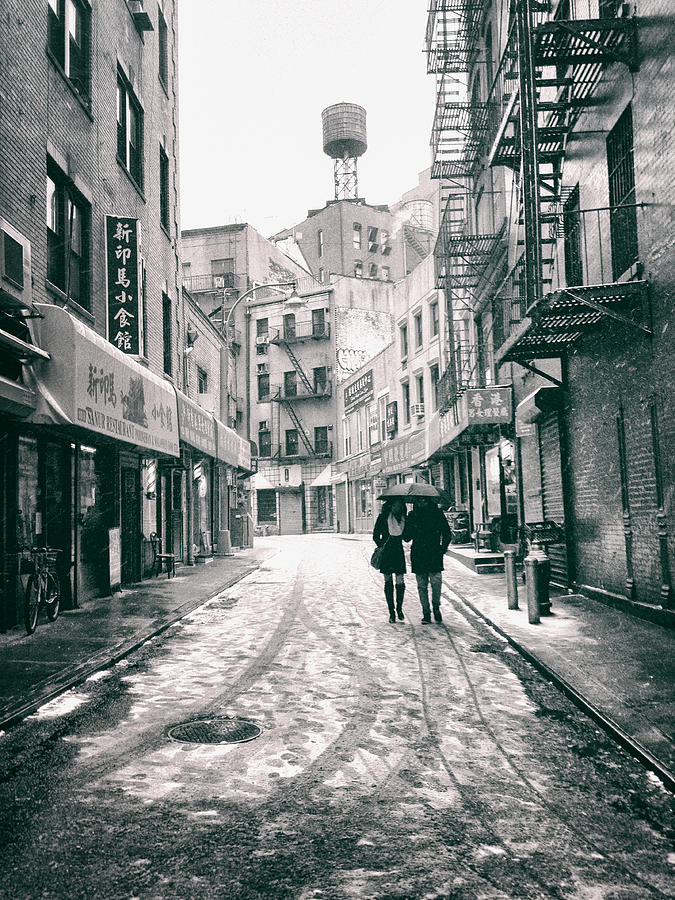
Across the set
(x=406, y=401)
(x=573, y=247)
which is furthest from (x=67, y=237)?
(x=406, y=401)

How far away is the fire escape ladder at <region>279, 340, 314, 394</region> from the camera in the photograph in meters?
57.8

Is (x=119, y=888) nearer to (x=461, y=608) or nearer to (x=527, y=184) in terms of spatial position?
(x=461, y=608)

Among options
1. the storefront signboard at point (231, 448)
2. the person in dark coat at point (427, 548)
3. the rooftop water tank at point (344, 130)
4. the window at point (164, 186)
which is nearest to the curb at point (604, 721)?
the person in dark coat at point (427, 548)

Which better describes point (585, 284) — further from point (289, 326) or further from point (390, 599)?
point (289, 326)

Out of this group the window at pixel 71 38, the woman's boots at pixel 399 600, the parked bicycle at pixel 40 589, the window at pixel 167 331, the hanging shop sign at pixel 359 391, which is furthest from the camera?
the hanging shop sign at pixel 359 391

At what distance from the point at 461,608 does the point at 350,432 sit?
40.8 m

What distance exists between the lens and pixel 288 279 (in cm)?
6225

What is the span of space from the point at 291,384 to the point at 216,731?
176 ft

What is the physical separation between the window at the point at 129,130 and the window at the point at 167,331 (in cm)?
333

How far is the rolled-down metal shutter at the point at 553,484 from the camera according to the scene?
1397cm

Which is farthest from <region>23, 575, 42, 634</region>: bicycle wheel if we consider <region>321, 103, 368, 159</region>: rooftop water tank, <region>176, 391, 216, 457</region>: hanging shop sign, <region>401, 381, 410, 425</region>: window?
<region>321, 103, 368, 159</region>: rooftop water tank

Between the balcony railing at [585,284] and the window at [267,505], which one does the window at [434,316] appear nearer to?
the balcony railing at [585,284]

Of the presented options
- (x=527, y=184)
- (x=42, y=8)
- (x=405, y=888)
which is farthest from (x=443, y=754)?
(x=42, y=8)

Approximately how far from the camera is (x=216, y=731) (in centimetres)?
559
